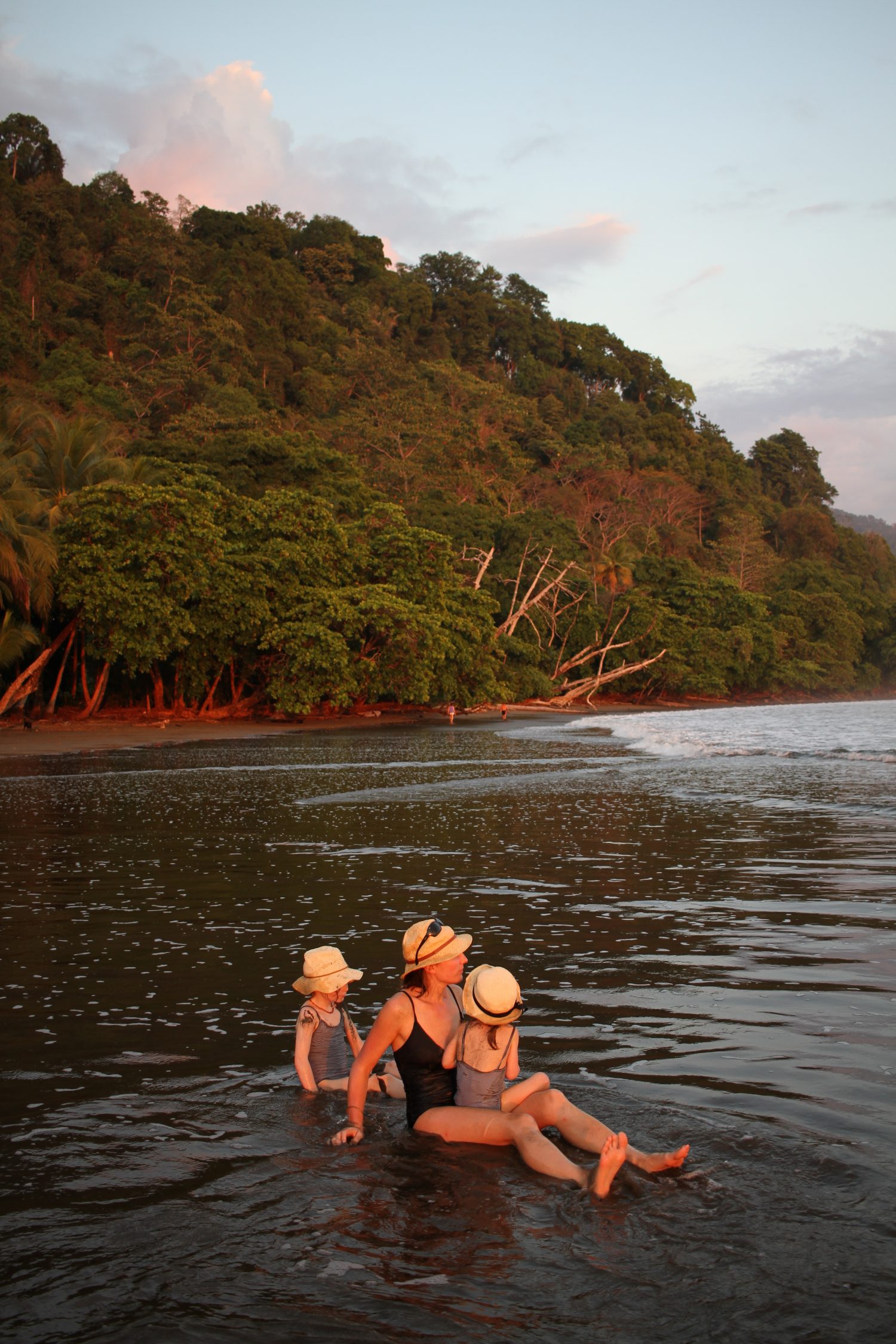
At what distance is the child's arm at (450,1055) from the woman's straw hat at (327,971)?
0.59 meters

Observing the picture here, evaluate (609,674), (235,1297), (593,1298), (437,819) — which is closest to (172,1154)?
(235,1297)

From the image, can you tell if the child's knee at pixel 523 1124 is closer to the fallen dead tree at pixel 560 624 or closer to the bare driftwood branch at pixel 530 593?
the bare driftwood branch at pixel 530 593

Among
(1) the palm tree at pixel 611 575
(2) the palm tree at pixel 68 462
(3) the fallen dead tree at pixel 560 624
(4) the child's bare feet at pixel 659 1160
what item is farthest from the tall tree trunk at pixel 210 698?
(4) the child's bare feet at pixel 659 1160

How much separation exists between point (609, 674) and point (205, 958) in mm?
44472

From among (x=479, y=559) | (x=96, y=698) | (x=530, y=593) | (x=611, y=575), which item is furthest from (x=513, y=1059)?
(x=611, y=575)

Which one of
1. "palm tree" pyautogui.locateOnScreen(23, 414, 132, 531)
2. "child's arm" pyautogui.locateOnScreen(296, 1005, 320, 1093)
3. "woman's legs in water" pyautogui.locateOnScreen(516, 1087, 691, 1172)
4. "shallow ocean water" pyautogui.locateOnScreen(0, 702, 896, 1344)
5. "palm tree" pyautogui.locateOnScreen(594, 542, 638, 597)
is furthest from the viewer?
"palm tree" pyautogui.locateOnScreen(594, 542, 638, 597)

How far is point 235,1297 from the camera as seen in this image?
2895 millimetres

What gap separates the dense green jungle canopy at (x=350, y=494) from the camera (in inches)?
1211

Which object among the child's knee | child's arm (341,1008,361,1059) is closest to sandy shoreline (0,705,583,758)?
child's arm (341,1008,361,1059)

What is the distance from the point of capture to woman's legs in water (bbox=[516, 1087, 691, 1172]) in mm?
3523

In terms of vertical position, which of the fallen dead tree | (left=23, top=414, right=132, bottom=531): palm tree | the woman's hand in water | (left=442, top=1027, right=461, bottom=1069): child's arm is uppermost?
(left=23, top=414, right=132, bottom=531): palm tree

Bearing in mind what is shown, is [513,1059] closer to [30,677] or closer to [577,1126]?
[577,1126]

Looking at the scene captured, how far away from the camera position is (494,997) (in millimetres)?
3871

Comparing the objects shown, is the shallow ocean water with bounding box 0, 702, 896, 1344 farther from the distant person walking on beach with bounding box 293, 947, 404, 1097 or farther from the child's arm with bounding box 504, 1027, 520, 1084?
the child's arm with bounding box 504, 1027, 520, 1084
